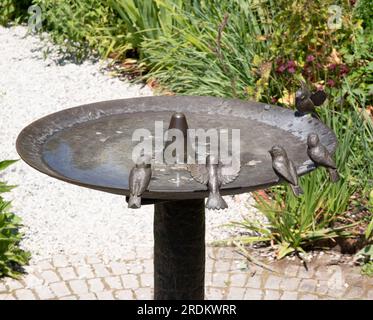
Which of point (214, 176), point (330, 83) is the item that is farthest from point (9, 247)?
point (330, 83)

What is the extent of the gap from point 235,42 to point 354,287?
2597mm

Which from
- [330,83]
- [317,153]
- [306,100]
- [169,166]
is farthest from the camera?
[330,83]

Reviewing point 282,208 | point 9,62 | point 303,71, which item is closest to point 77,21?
point 9,62

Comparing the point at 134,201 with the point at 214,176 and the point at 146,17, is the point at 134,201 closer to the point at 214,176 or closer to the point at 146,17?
the point at 214,176

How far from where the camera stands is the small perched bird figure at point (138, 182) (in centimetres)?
302

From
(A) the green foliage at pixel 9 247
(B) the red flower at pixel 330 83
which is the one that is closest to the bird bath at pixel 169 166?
(A) the green foliage at pixel 9 247

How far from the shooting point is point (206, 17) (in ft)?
23.4

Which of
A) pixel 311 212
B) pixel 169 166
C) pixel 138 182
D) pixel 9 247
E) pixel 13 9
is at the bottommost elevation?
pixel 9 247

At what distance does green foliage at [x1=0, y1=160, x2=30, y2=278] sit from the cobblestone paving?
71mm

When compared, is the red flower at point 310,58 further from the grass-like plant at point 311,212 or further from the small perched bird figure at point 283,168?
the small perched bird figure at point 283,168

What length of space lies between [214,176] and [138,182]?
0.28m

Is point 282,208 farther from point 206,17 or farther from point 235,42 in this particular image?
point 206,17

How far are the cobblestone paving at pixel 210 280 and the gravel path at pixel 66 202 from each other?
6.2 inches

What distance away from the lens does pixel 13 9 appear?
9.80 m
